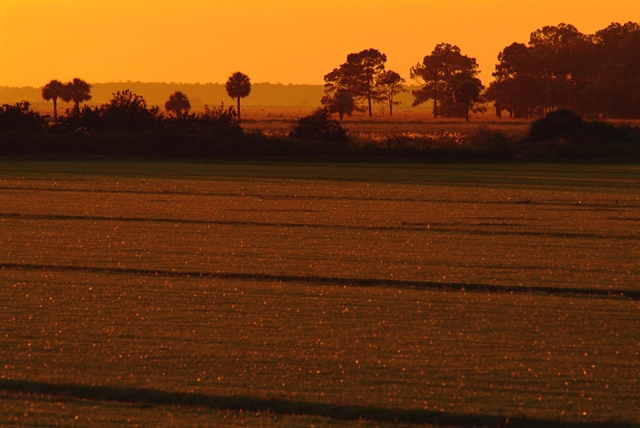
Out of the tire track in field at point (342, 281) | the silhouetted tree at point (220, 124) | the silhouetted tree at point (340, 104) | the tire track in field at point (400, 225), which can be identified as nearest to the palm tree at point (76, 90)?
the silhouetted tree at point (340, 104)

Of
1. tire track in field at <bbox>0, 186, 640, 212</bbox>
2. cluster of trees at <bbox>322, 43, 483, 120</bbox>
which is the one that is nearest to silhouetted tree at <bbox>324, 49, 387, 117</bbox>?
cluster of trees at <bbox>322, 43, 483, 120</bbox>

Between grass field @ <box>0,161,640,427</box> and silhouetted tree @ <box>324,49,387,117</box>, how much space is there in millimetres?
98107

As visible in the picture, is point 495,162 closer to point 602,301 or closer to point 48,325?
point 602,301

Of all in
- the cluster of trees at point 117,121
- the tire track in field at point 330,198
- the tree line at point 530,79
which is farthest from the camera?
the tree line at point 530,79

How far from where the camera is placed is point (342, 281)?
50.3ft

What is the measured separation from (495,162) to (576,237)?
1156 inches

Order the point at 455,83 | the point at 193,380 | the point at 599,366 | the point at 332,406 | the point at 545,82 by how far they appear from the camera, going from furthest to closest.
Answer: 1. the point at 455,83
2. the point at 545,82
3. the point at 599,366
4. the point at 193,380
5. the point at 332,406

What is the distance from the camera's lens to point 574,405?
28.9 ft

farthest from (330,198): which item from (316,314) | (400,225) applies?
(316,314)

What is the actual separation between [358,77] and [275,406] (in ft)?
387

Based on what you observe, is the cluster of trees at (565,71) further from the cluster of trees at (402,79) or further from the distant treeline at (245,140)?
the distant treeline at (245,140)

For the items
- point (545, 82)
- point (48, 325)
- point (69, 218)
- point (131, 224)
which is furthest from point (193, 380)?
point (545, 82)

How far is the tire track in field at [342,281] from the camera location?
14609 millimetres

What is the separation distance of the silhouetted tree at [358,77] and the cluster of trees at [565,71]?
1589cm
